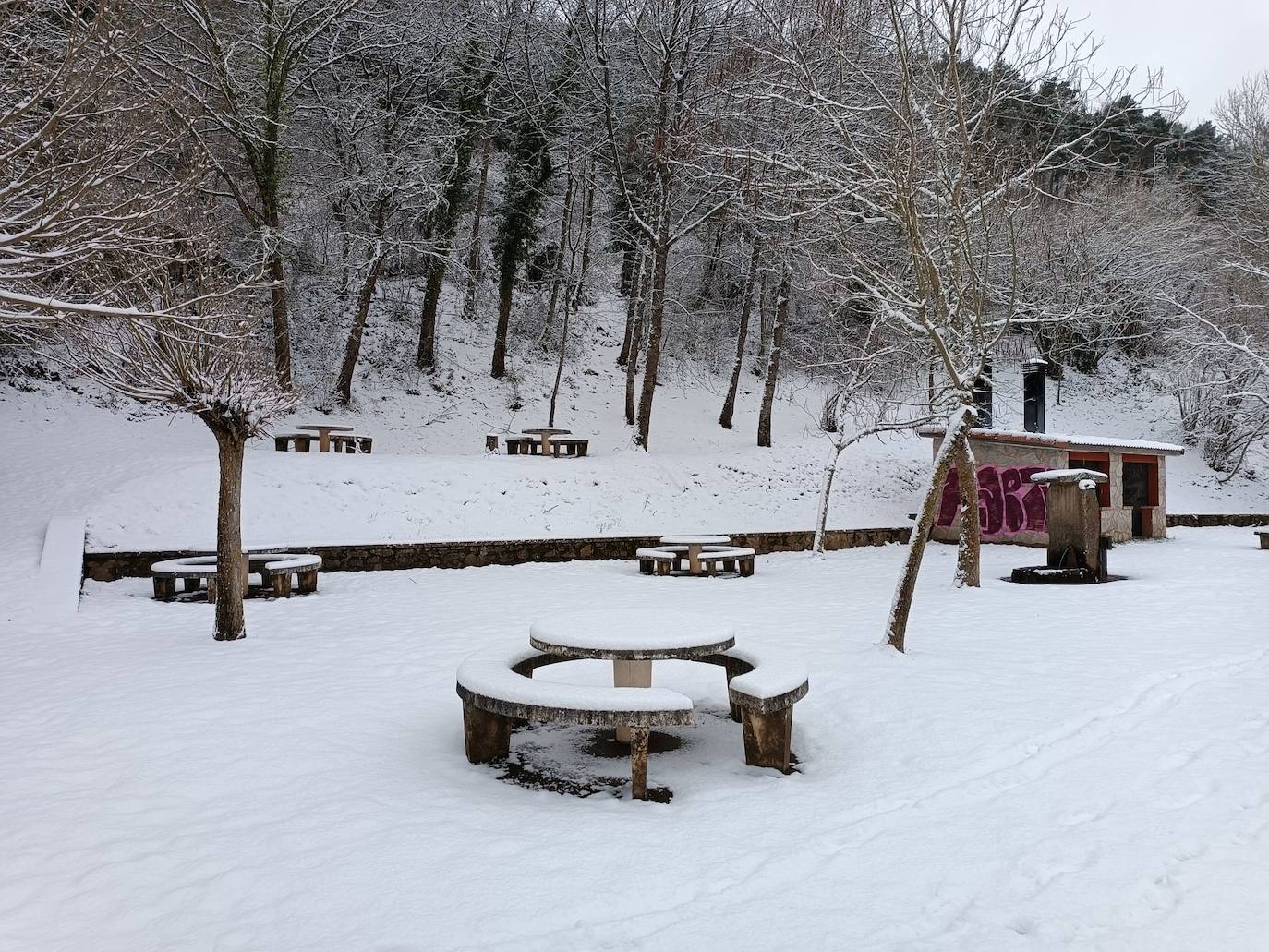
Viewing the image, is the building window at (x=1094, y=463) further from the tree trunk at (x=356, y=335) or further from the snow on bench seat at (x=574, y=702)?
the snow on bench seat at (x=574, y=702)

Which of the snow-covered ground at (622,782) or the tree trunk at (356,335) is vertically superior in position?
the tree trunk at (356,335)

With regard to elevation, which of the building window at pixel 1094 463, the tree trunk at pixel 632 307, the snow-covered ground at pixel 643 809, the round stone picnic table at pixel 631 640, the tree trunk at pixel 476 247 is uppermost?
the tree trunk at pixel 476 247

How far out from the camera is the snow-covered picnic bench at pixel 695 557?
42.7 feet

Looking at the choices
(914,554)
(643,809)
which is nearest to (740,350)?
(914,554)

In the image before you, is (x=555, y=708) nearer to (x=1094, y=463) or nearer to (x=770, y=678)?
(x=770, y=678)

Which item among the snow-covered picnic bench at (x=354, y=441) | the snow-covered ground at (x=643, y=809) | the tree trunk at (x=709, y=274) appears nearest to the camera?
the snow-covered ground at (x=643, y=809)

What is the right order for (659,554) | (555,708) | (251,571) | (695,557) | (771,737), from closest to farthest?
(555,708), (771,737), (251,571), (659,554), (695,557)

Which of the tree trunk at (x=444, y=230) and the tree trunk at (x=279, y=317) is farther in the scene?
the tree trunk at (x=444, y=230)

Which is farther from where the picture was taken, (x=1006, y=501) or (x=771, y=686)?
(x=1006, y=501)

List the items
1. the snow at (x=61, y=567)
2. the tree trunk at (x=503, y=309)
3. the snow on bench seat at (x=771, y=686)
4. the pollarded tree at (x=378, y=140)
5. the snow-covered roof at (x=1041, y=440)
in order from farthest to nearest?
the tree trunk at (x=503, y=309) < the pollarded tree at (x=378, y=140) < the snow-covered roof at (x=1041, y=440) < the snow at (x=61, y=567) < the snow on bench seat at (x=771, y=686)

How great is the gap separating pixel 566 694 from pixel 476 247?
25147mm

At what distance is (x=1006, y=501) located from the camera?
58.7 feet

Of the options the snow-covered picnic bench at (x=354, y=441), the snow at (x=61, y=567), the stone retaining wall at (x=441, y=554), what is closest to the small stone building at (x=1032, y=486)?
the stone retaining wall at (x=441, y=554)

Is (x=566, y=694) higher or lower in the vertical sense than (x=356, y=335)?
lower
